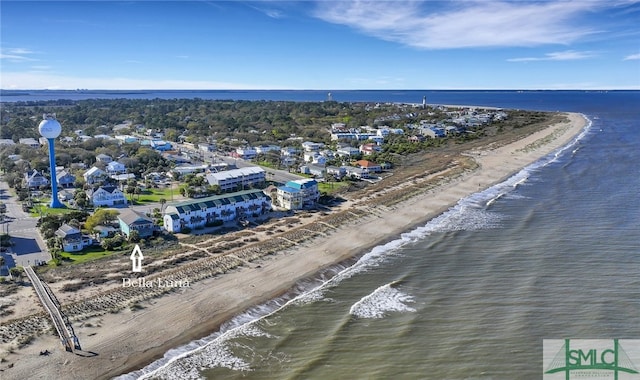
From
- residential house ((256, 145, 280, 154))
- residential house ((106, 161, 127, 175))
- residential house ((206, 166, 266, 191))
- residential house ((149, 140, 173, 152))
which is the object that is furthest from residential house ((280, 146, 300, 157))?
residential house ((106, 161, 127, 175))

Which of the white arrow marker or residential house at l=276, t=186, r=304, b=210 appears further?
residential house at l=276, t=186, r=304, b=210

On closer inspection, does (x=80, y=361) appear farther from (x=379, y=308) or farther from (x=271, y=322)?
(x=379, y=308)

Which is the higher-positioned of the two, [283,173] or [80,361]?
[283,173]

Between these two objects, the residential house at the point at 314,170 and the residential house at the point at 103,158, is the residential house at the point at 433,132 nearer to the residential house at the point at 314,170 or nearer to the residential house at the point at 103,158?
the residential house at the point at 314,170

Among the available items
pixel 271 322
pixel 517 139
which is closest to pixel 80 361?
pixel 271 322

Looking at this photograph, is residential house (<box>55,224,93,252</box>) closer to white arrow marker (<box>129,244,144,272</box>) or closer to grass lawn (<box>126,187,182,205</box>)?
white arrow marker (<box>129,244,144,272</box>)

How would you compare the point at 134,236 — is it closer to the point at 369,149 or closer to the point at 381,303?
the point at 381,303

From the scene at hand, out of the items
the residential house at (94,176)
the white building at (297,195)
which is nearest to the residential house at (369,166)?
the white building at (297,195)
